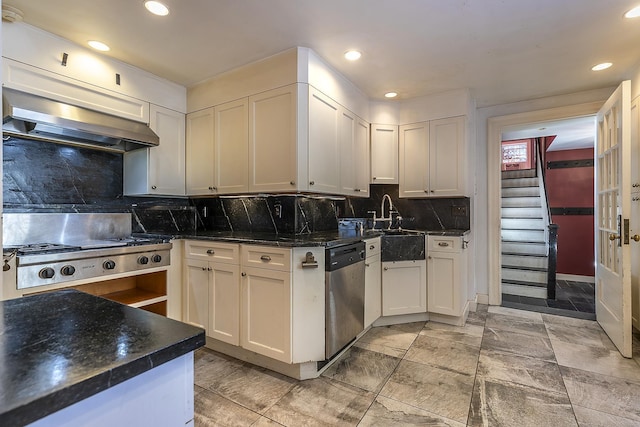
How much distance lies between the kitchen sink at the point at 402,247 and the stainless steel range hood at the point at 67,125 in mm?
2262

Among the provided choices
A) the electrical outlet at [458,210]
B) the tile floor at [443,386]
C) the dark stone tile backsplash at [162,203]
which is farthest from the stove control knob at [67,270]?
the electrical outlet at [458,210]

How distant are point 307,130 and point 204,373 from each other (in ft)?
6.38

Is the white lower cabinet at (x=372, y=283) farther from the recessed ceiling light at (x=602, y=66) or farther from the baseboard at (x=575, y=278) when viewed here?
the baseboard at (x=575, y=278)

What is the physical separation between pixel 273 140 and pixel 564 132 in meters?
4.20

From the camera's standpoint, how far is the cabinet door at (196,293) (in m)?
2.47

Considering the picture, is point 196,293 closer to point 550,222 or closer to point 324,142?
point 324,142

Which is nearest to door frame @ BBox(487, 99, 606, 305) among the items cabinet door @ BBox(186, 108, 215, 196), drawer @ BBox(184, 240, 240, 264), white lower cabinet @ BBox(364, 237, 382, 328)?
white lower cabinet @ BBox(364, 237, 382, 328)

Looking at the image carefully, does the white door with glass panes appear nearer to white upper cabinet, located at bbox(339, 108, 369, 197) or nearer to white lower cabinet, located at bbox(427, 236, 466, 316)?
white lower cabinet, located at bbox(427, 236, 466, 316)

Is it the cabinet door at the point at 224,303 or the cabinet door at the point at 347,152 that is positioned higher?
the cabinet door at the point at 347,152

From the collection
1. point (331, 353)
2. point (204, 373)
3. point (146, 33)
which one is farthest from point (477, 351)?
point (146, 33)

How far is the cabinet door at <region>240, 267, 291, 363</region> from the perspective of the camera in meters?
2.06

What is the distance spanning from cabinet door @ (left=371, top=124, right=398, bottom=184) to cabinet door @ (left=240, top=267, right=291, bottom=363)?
6.13 feet

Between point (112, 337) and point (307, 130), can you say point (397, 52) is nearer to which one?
point (307, 130)

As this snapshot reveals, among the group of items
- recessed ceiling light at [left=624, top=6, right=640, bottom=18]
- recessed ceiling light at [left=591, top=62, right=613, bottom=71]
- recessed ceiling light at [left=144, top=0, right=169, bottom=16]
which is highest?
recessed ceiling light at [left=591, top=62, right=613, bottom=71]
